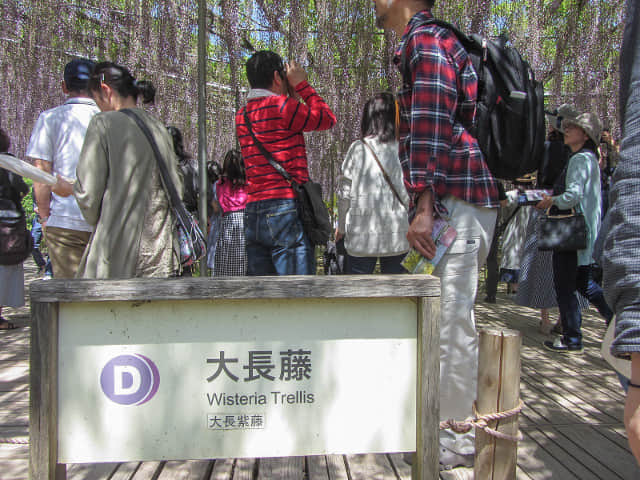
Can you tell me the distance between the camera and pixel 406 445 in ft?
5.04

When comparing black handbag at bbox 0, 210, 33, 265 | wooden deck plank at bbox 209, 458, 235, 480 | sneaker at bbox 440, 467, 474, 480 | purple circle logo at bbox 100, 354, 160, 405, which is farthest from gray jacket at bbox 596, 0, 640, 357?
black handbag at bbox 0, 210, 33, 265

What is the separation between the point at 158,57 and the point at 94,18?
42.6 inches

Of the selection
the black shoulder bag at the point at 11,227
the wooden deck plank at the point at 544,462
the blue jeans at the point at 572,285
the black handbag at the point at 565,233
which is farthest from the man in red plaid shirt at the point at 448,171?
the black shoulder bag at the point at 11,227

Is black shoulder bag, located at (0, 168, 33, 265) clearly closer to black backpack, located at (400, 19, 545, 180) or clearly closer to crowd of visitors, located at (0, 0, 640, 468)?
crowd of visitors, located at (0, 0, 640, 468)

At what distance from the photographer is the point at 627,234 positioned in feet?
2.98

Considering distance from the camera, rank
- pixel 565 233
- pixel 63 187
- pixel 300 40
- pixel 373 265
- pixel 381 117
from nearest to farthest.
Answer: pixel 63 187 → pixel 381 117 → pixel 373 265 → pixel 565 233 → pixel 300 40

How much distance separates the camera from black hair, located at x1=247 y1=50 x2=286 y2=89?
301 cm

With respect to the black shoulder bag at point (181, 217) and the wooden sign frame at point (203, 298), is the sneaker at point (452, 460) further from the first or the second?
the black shoulder bag at point (181, 217)

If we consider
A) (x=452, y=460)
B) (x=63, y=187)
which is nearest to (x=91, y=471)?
(x=63, y=187)

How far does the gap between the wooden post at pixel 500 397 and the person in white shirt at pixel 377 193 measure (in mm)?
1919

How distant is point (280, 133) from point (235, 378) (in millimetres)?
1767

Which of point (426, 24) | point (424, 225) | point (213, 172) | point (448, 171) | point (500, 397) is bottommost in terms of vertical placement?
point (500, 397)

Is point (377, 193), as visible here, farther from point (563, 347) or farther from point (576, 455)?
point (563, 347)

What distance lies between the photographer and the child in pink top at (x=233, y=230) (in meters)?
4.89
